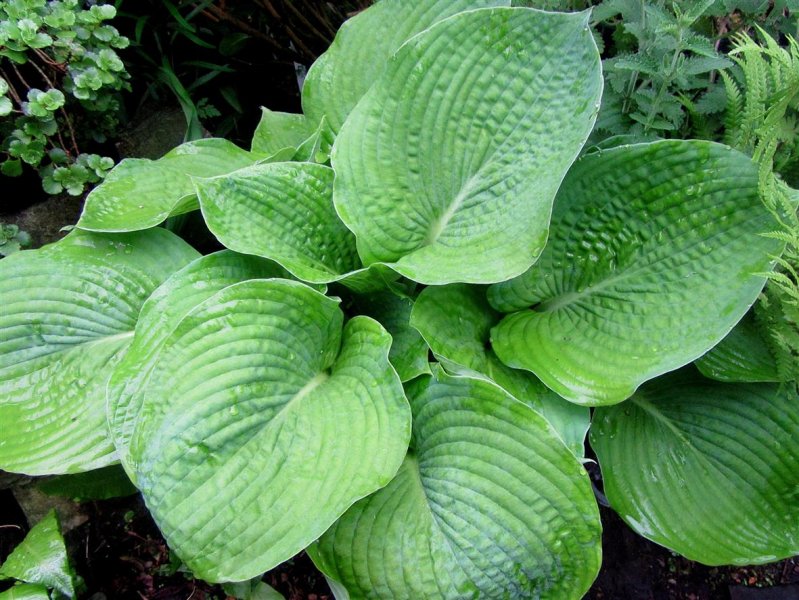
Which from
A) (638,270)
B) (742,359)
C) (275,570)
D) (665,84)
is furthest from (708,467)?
(275,570)

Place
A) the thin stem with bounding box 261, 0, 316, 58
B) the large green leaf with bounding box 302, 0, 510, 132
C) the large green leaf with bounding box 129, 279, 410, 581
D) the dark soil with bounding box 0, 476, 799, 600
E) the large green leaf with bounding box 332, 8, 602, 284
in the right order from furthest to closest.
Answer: the thin stem with bounding box 261, 0, 316, 58
the dark soil with bounding box 0, 476, 799, 600
the large green leaf with bounding box 302, 0, 510, 132
the large green leaf with bounding box 332, 8, 602, 284
the large green leaf with bounding box 129, 279, 410, 581

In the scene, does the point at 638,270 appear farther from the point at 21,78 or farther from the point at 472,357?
the point at 21,78

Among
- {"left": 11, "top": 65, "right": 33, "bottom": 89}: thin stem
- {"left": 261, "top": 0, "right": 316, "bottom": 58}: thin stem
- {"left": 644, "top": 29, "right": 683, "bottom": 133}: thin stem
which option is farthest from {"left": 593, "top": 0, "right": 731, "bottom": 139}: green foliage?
{"left": 11, "top": 65, "right": 33, "bottom": 89}: thin stem

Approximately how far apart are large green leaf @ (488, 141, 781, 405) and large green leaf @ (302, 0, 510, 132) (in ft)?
1.34

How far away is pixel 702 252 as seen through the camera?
0.88m

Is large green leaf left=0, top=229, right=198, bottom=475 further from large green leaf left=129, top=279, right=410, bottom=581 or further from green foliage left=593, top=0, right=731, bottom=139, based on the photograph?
green foliage left=593, top=0, right=731, bottom=139

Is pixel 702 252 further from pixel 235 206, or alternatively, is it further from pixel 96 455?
pixel 96 455

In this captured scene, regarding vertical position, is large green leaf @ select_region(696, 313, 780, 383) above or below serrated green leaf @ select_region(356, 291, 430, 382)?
above

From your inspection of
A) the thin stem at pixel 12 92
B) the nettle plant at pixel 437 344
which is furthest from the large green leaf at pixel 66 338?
the thin stem at pixel 12 92

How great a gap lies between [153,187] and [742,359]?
39.9 inches

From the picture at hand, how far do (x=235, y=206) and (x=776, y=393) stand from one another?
34.6 inches

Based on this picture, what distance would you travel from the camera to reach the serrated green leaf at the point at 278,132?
1.26 meters

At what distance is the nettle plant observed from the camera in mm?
816

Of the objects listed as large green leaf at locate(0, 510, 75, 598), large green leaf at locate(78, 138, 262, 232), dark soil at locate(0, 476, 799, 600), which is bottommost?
dark soil at locate(0, 476, 799, 600)
